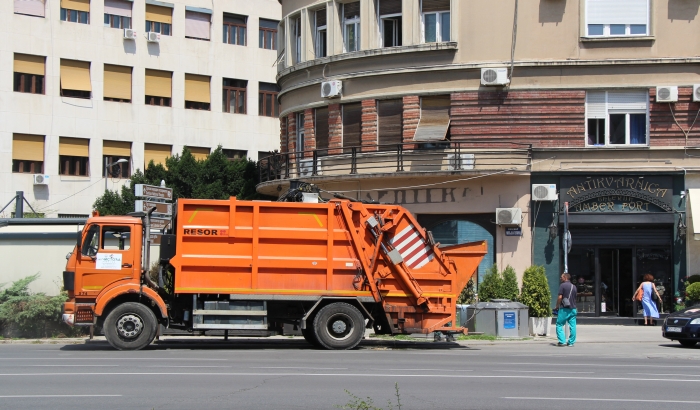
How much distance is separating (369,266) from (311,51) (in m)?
13.6

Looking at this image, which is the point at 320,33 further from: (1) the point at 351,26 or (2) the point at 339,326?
(2) the point at 339,326

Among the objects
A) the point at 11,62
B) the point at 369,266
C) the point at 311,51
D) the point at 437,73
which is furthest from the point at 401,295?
the point at 11,62

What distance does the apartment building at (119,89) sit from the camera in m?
44.0

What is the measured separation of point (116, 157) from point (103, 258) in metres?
29.7

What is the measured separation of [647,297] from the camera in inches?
1017

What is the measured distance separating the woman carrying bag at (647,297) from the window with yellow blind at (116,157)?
2844cm

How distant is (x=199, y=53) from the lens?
48125 millimetres

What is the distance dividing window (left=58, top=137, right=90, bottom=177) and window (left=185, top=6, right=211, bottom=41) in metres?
7.95

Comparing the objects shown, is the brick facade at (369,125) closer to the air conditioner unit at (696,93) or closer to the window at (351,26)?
the window at (351,26)

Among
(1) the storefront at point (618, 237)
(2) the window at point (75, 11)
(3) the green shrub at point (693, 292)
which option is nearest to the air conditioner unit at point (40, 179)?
(2) the window at point (75, 11)

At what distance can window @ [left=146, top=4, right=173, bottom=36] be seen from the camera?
46.9 metres

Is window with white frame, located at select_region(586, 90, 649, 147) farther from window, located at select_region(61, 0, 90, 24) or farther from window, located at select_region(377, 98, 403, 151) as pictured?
window, located at select_region(61, 0, 90, 24)

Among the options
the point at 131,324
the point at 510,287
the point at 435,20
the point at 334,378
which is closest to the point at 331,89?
the point at 435,20

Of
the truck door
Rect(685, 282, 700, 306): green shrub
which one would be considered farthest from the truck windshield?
Rect(685, 282, 700, 306): green shrub
